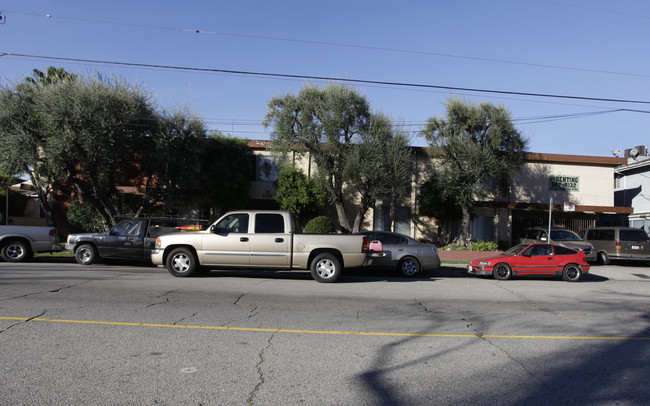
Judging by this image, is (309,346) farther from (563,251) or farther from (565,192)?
(565,192)

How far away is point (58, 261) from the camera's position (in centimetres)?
1686

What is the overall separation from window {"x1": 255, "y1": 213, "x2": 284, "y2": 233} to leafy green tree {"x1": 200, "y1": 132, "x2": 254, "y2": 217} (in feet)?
38.5

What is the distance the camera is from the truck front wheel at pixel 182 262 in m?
12.5

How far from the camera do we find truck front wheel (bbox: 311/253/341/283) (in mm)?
12398

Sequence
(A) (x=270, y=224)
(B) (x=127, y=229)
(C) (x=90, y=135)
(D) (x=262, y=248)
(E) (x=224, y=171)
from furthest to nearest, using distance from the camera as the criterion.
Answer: (E) (x=224, y=171) → (C) (x=90, y=135) → (B) (x=127, y=229) → (A) (x=270, y=224) → (D) (x=262, y=248)

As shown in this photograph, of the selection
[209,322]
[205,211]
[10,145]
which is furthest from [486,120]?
[10,145]

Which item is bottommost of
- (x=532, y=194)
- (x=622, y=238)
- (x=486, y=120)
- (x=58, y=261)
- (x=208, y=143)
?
(x=58, y=261)

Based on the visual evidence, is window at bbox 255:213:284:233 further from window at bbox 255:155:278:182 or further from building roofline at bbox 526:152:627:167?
building roofline at bbox 526:152:627:167

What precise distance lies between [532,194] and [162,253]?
71.7 ft

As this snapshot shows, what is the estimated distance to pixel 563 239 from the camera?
69.4ft

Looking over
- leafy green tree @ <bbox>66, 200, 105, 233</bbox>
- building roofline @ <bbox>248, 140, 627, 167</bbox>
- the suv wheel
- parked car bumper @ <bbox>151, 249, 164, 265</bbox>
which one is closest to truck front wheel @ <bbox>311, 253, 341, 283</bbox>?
parked car bumper @ <bbox>151, 249, 164, 265</bbox>

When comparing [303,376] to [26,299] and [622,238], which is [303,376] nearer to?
[26,299]

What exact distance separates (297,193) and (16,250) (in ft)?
40.1

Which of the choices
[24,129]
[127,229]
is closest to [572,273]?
Result: [127,229]
